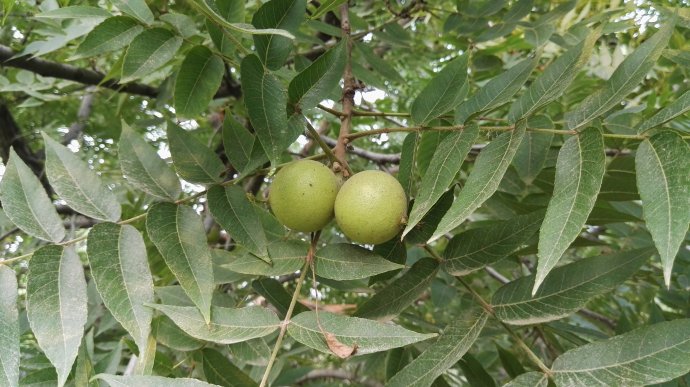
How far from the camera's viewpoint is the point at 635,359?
138 cm

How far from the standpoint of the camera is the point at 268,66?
1.52 m

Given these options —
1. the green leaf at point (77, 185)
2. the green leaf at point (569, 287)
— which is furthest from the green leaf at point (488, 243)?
the green leaf at point (77, 185)

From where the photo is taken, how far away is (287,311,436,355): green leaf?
132cm

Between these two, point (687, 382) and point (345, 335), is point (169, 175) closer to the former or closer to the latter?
point (345, 335)

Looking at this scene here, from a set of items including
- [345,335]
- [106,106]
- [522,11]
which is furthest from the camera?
[106,106]

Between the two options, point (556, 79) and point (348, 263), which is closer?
point (556, 79)

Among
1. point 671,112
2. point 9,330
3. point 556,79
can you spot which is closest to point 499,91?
point 556,79

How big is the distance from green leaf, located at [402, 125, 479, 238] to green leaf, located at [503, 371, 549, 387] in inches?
18.6

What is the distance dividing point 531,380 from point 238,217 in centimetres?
87

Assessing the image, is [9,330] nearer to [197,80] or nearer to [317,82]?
[197,80]

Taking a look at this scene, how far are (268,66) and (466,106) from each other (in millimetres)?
535

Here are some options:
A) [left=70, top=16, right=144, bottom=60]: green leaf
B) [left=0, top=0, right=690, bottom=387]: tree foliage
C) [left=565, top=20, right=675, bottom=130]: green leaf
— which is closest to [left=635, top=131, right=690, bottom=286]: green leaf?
[left=0, top=0, right=690, bottom=387]: tree foliage

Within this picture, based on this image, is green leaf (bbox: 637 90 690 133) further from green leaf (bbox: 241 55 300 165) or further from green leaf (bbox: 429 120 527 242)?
green leaf (bbox: 241 55 300 165)

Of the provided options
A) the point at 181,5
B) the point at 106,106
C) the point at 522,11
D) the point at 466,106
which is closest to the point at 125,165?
the point at 466,106
